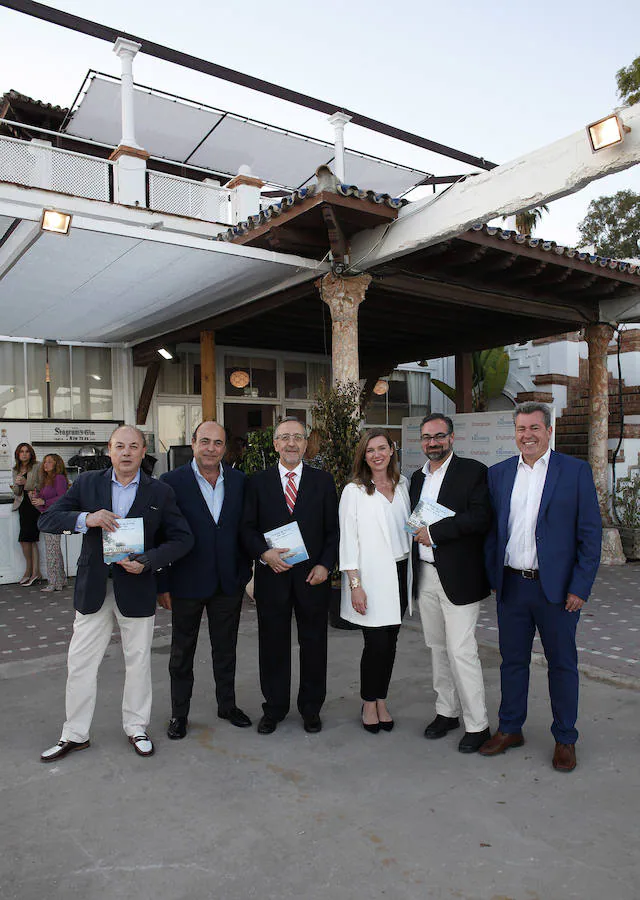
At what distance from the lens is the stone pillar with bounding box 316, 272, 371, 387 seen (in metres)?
6.96

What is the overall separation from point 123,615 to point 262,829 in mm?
1332

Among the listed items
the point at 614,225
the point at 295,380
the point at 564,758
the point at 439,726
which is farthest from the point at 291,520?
the point at 614,225

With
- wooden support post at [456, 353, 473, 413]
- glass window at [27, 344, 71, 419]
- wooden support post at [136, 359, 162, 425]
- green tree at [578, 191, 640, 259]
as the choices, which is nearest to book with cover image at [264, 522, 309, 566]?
wooden support post at [136, 359, 162, 425]

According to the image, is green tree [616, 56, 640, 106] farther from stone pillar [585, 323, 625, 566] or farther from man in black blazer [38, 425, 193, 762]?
man in black blazer [38, 425, 193, 762]

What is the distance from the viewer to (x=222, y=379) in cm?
1168

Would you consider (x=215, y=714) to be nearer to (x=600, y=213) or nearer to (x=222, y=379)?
(x=222, y=379)

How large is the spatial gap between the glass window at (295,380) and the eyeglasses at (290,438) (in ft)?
28.6

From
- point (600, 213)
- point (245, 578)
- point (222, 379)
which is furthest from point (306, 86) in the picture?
point (600, 213)

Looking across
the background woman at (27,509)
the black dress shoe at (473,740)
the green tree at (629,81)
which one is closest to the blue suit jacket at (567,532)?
the black dress shoe at (473,740)

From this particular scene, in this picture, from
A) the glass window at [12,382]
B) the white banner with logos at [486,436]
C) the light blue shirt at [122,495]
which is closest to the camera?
the light blue shirt at [122,495]

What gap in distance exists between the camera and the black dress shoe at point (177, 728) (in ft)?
12.0

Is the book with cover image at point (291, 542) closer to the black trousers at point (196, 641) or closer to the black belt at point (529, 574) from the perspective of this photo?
the black trousers at point (196, 641)

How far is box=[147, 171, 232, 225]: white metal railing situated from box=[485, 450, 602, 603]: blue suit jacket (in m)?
6.04

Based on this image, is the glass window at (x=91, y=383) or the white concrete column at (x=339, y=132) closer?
the white concrete column at (x=339, y=132)
